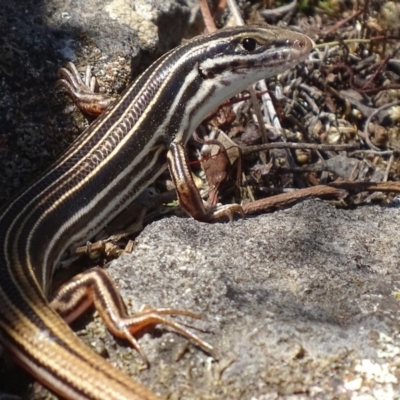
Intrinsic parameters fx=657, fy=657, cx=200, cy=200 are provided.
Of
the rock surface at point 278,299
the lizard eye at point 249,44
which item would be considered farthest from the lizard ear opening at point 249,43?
the rock surface at point 278,299

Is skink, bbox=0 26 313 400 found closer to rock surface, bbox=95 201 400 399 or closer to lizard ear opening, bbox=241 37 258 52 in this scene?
lizard ear opening, bbox=241 37 258 52

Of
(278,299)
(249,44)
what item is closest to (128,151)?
(249,44)

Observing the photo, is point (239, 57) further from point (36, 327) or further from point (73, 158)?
point (36, 327)

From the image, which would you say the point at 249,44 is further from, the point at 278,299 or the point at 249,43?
the point at 278,299

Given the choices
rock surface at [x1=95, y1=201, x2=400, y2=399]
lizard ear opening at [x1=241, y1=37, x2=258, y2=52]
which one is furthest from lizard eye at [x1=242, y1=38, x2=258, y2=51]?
rock surface at [x1=95, y1=201, x2=400, y2=399]

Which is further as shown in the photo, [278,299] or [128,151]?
A: [128,151]

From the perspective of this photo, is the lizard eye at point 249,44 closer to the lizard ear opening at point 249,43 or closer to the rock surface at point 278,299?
the lizard ear opening at point 249,43

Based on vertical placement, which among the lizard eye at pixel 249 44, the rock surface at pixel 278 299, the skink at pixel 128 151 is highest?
the lizard eye at pixel 249 44

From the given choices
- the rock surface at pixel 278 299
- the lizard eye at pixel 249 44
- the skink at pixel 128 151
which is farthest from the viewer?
the lizard eye at pixel 249 44

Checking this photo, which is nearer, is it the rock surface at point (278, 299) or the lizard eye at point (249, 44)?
the rock surface at point (278, 299)
